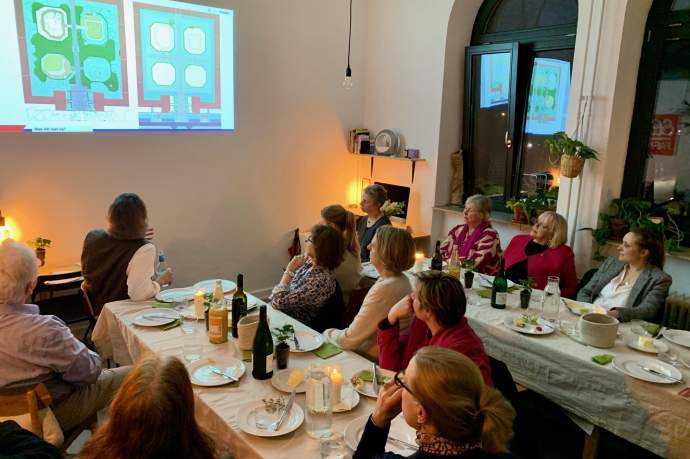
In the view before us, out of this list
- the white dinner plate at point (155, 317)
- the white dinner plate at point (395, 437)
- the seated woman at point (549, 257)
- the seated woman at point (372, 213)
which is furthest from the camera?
the seated woman at point (372, 213)

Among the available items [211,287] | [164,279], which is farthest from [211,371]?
[164,279]

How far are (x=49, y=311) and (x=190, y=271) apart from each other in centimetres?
119

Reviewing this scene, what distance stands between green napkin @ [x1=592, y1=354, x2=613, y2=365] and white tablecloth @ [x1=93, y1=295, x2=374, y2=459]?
1.00 m

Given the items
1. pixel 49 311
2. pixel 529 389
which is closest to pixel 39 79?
pixel 49 311

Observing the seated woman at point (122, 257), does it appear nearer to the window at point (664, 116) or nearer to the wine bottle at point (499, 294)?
the wine bottle at point (499, 294)

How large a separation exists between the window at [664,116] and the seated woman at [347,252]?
2381 millimetres

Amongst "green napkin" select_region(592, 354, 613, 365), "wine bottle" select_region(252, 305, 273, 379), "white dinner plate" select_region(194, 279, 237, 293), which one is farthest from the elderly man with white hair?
"green napkin" select_region(592, 354, 613, 365)

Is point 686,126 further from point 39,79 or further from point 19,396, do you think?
point 39,79

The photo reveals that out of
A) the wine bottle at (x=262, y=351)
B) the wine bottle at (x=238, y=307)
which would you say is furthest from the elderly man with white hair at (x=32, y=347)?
the wine bottle at (x=262, y=351)

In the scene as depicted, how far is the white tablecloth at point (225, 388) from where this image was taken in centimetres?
151

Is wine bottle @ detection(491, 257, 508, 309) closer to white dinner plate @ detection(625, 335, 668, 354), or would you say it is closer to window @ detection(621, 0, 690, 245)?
white dinner plate @ detection(625, 335, 668, 354)

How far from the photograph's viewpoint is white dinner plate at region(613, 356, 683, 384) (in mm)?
1997

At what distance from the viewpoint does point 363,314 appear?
2.24 m

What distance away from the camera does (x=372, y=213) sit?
13.7 ft
